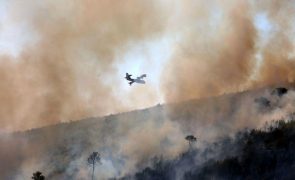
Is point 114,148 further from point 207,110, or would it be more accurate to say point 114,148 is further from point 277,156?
point 277,156

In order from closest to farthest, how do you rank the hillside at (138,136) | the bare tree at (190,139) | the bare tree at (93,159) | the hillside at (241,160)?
the hillside at (241,160) → the bare tree at (190,139) → the hillside at (138,136) → the bare tree at (93,159)

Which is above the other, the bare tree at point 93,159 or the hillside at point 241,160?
the bare tree at point 93,159

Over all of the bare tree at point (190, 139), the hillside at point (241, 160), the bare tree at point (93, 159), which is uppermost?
the bare tree at point (190, 139)

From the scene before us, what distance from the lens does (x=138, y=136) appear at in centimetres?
14825

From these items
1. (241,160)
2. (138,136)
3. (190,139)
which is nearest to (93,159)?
(138,136)

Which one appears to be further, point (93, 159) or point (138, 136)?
point (138, 136)

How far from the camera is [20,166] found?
135250 mm

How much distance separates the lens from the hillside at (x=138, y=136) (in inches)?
5295

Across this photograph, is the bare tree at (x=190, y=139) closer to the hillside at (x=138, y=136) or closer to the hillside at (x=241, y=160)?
the hillside at (x=138, y=136)

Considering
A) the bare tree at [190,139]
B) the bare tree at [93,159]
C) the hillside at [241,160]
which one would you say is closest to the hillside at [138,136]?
the bare tree at [190,139]

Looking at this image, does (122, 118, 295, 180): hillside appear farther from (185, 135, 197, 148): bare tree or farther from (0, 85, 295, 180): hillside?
(0, 85, 295, 180): hillside

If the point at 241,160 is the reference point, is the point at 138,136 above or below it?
above

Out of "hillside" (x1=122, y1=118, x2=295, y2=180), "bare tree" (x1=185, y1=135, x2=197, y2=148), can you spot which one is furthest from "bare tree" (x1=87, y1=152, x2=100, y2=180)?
"bare tree" (x1=185, y1=135, x2=197, y2=148)

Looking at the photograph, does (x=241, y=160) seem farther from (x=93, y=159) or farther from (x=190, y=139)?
(x=93, y=159)
